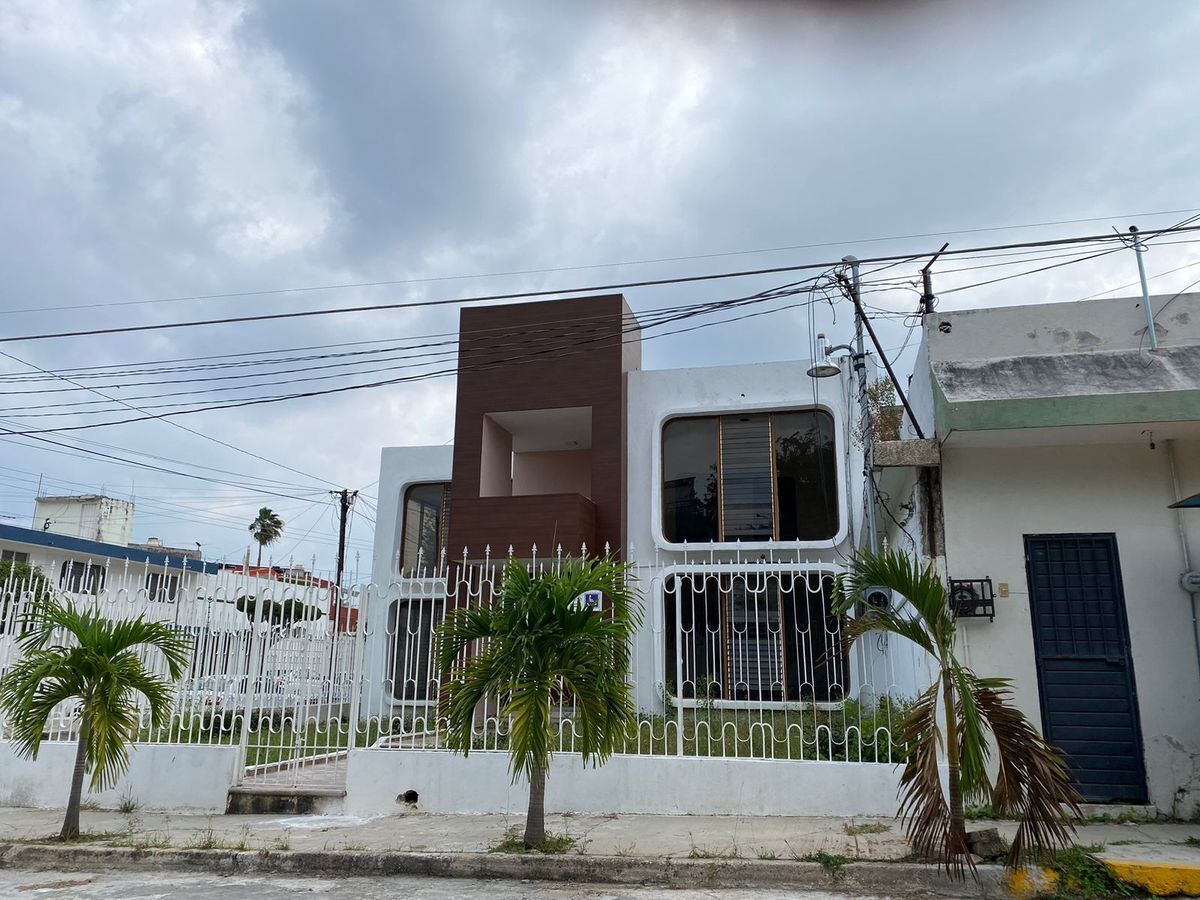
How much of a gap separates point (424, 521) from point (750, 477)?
6993mm

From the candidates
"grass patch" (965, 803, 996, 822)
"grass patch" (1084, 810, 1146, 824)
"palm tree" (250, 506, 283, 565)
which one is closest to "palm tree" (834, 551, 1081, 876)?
"grass patch" (965, 803, 996, 822)

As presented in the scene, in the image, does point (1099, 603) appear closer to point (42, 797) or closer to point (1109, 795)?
point (1109, 795)

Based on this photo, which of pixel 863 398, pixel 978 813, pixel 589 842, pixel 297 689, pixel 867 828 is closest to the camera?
pixel 589 842

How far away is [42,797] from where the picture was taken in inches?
349

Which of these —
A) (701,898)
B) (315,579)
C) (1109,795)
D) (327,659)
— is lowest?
(701,898)

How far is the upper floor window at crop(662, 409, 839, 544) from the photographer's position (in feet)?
47.1

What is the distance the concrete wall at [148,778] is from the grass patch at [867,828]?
5.90m

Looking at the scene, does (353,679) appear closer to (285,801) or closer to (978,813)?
(285,801)

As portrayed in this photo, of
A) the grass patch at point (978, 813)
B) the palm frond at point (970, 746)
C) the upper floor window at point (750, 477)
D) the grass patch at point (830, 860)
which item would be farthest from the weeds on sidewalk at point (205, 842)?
the upper floor window at point (750, 477)

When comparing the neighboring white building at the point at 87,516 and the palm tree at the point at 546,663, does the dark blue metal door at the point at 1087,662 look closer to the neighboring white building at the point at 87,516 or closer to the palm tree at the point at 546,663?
the palm tree at the point at 546,663

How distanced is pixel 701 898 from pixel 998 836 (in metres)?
2.17

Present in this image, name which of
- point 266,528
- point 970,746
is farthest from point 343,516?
point 970,746

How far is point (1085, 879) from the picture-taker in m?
5.57

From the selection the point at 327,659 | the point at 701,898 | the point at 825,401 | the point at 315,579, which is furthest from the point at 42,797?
the point at 825,401
